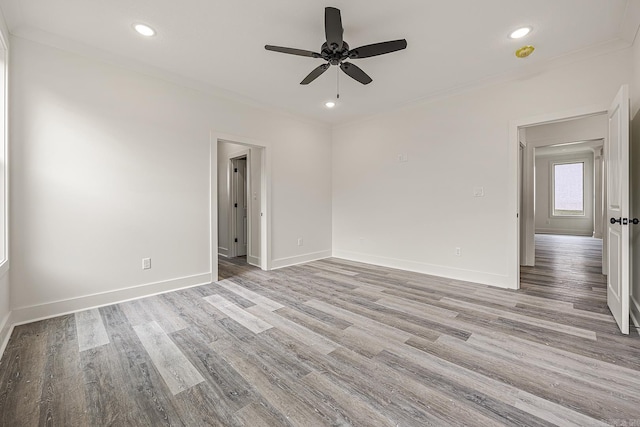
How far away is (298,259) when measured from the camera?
5.04 m

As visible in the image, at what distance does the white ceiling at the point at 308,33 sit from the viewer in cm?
226

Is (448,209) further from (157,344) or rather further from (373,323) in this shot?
(157,344)

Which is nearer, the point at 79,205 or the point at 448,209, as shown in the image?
the point at 79,205

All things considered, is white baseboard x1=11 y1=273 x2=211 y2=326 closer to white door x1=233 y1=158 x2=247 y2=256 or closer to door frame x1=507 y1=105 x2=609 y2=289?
white door x1=233 y1=158 x2=247 y2=256

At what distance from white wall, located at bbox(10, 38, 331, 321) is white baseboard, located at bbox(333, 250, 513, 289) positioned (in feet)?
8.49

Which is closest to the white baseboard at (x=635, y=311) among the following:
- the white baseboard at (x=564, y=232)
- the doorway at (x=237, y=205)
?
the doorway at (x=237, y=205)

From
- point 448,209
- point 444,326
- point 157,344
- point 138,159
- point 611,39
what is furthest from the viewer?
point 448,209

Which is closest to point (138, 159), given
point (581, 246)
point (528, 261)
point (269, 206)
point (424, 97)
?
point (269, 206)

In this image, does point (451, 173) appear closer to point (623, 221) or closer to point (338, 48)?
point (623, 221)

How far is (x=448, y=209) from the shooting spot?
13.3 ft

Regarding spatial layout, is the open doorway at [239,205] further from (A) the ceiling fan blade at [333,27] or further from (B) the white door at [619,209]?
(B) the white door at [619,209]

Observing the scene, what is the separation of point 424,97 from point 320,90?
5.12 feet

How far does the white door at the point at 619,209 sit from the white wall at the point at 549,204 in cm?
822

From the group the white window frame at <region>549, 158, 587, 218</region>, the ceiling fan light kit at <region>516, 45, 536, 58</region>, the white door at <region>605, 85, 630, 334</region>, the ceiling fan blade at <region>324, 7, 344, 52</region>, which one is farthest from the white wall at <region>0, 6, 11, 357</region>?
the white window frame at <region>549, 158, 587, 218</region>
